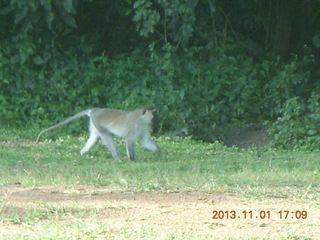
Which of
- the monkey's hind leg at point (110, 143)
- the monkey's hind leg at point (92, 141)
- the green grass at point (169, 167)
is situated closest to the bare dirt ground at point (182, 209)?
the green grass at point (169, 167)

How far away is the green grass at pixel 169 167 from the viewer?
27.4 feet

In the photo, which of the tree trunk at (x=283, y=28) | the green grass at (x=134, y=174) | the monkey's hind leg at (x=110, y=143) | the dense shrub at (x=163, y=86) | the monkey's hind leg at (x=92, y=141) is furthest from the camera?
the tree trunk at (x=283, y=28)

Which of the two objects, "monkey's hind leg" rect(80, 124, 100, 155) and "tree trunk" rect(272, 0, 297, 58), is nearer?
"monkey's hind leg" rect(80, 124, 100, 155)

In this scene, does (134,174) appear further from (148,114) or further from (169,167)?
(148,114)

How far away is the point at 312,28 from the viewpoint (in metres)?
17.0

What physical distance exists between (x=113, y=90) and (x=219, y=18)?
9.13 feet

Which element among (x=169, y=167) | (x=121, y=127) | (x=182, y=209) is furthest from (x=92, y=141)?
(x=182, y=209)

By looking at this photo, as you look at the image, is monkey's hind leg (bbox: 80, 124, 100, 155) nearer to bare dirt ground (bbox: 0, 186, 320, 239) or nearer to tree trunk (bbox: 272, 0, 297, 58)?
bare dirt ground (bbox: 0, 186, 320, 239)

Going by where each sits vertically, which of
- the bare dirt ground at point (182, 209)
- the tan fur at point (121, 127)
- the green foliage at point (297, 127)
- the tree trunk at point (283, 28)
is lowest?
the green foliage at point (297, 127)

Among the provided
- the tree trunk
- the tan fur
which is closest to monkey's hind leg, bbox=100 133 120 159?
the tan fur

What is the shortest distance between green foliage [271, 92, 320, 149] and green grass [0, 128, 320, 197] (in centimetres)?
46

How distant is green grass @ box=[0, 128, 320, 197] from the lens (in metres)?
8.36

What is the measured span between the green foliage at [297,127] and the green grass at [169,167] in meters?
0.46

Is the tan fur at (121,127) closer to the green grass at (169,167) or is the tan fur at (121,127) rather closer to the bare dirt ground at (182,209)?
the green grass at (169,167)
